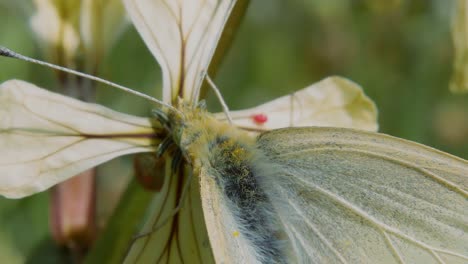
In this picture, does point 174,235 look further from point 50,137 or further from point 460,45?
point 460,45

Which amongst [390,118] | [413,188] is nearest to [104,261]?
[413,188]

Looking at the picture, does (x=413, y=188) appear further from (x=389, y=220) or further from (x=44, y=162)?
(x=44, y=162)

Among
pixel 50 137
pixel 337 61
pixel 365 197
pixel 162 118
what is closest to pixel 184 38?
pixel 162 118

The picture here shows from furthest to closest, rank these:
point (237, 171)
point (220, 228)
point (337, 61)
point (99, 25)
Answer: point (337, 61) < point (99, 25) < point (237, 171) < point (220, 228)

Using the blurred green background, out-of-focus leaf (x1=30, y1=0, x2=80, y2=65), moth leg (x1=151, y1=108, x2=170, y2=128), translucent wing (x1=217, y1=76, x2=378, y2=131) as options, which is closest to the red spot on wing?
translucent wing (x1=217, y1=76, x2=378, y2=131)

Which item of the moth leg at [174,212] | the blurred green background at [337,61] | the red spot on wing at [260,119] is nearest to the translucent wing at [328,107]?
the red spot on wing at [260,119]

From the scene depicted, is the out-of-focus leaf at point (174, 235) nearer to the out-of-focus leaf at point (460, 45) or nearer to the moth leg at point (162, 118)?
the moth leg at point (162, 118)
